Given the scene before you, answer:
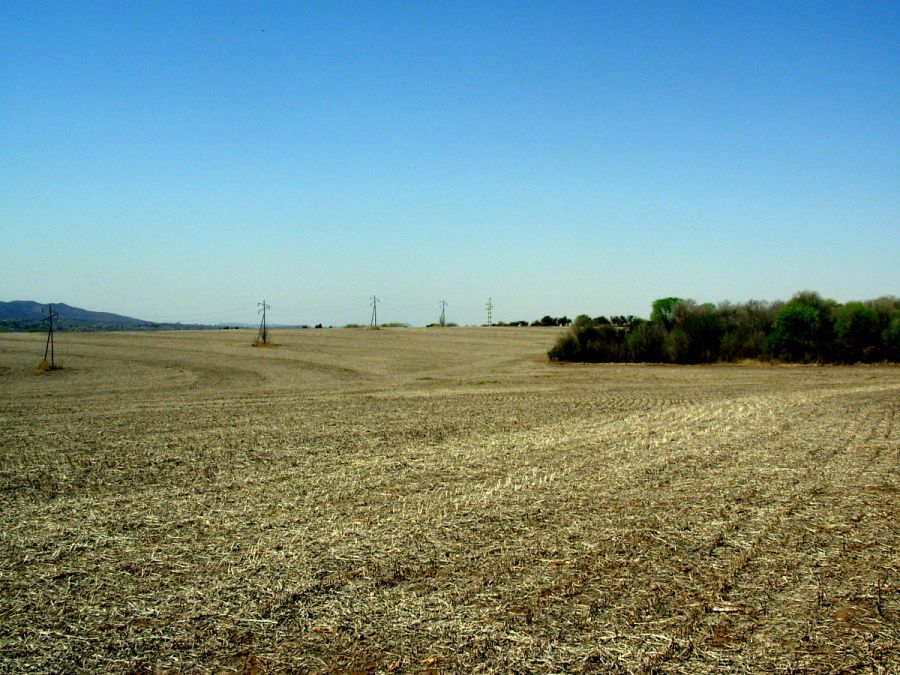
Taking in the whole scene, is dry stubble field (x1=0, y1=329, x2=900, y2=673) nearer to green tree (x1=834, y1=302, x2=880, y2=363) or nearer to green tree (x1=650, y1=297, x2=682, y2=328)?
green tree (x1=834, y1=302, x2=880, y2=363)

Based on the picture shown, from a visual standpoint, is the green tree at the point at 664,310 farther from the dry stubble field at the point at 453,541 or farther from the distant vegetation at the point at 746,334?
the dry stubble field at the point at 453,541

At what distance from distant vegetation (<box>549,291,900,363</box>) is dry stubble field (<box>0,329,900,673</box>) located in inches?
690

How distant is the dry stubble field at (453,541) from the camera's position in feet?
16.0

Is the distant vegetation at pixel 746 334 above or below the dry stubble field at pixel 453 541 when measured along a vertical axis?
above

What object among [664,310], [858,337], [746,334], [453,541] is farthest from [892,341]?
[453,541]

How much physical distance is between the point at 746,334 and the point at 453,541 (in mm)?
31257

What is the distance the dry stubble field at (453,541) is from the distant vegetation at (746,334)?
690 inches

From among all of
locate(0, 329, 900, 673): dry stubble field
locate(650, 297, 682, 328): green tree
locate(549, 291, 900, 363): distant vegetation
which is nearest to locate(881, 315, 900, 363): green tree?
locate(549, 291, 900, 363): distant vegetation

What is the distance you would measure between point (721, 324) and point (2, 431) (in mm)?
30745

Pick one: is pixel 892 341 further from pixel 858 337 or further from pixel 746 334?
pixel 746 334

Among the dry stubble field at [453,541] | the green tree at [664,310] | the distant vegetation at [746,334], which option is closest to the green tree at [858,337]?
the distant vegetation at [746,334]

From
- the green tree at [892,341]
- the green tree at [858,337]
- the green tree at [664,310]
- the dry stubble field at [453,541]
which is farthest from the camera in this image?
the green tree at [664,310]

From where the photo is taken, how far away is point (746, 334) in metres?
35.1

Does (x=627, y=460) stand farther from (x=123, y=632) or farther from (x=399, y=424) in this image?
(x=123, y=632)
